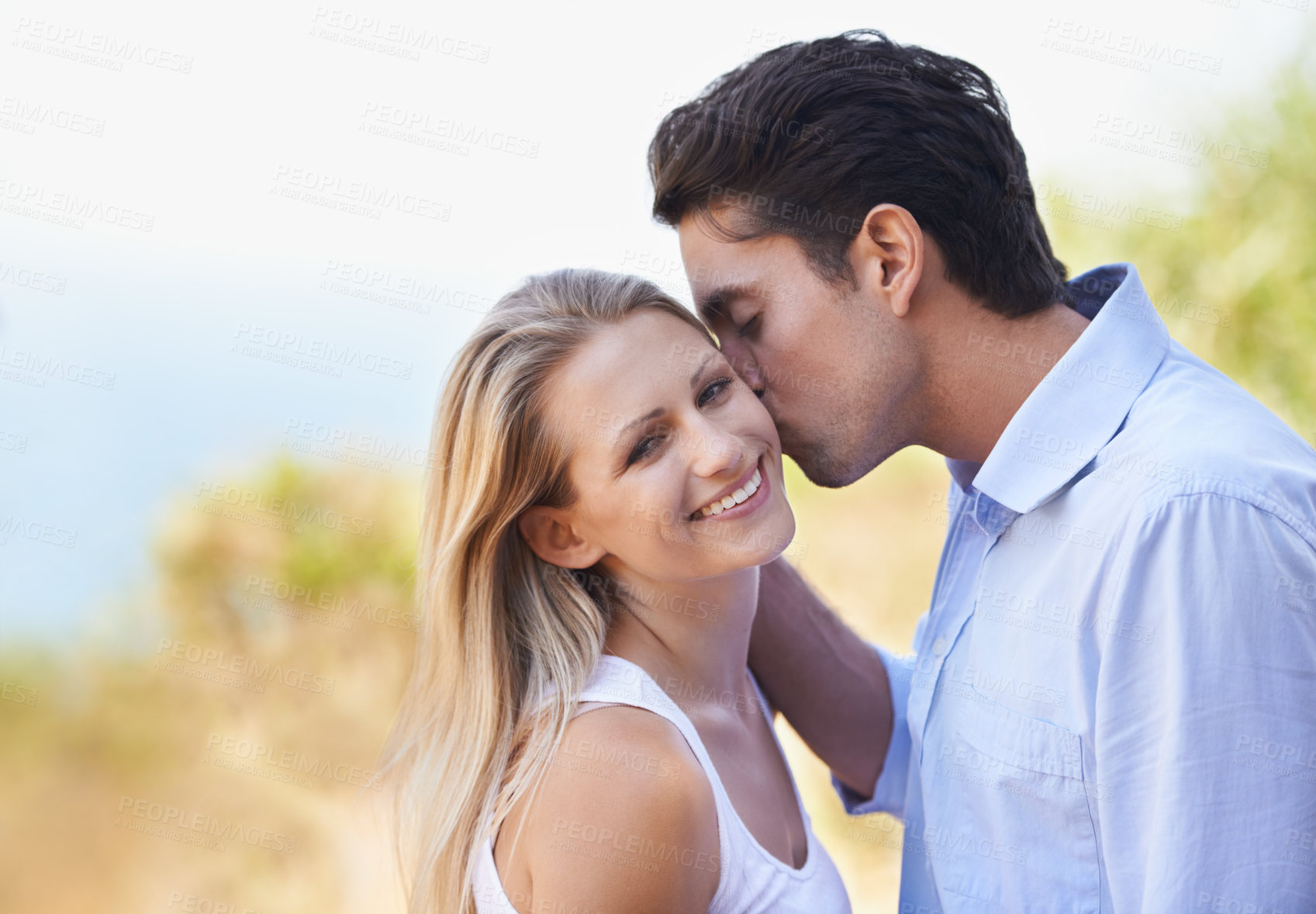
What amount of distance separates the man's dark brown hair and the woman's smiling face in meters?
0.40

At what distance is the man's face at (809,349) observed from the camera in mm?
1887

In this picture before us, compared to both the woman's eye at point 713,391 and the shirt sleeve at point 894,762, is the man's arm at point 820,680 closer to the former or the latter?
the shirt sleeve at point 894,762

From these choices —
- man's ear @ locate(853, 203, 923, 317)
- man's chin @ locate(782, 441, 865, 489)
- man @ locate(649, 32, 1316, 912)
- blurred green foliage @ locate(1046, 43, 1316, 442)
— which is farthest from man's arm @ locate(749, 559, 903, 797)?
blurred green foliage @ locate(1046, 43, 1316, 442)

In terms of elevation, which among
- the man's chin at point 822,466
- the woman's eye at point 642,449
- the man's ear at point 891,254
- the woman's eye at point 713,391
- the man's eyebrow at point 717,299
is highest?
the man's ear at point 891,254

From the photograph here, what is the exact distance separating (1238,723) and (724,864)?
2.53ft

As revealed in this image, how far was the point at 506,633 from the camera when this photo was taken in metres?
1.76

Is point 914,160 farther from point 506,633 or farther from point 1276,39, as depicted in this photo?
point 1276,39

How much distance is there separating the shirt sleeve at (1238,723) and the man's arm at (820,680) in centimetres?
83

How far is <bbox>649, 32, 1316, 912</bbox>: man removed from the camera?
1.35m

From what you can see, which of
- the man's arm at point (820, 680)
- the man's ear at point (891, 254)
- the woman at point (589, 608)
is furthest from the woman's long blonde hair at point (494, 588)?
the man's arm at point (820, 680)

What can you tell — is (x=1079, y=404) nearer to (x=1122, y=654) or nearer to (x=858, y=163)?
(x=1122, y=654)

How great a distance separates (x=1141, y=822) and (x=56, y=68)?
12.2 feet

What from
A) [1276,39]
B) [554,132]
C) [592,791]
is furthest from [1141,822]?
[1276,39]

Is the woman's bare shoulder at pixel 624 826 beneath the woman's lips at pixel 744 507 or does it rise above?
beneath
